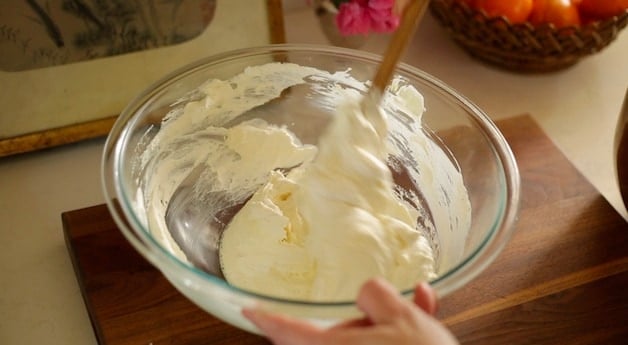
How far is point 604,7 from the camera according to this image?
1073mm

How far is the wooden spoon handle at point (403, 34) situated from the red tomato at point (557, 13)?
449 millimetres

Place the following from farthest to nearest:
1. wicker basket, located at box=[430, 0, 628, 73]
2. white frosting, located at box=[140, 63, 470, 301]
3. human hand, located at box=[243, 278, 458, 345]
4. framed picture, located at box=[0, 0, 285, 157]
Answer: wicker basket, located at box=[430, 0, 628, 73] < framed picture, located at box=[0, 0, 285, 157] < white frosting, located at box=[140, 63, 470, 301] < human hand, located at box=[243, 278, 458, 345]

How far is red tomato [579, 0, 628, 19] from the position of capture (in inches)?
42.1

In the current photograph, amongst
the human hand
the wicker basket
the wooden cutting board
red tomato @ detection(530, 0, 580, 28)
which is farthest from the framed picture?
the human hand

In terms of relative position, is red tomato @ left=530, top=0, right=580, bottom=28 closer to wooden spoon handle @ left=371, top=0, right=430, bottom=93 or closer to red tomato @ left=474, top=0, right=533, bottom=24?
red tomato @ left=474, top=0, right=533, bottom=24

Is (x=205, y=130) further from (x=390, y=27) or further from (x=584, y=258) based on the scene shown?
(x=584, y=258)

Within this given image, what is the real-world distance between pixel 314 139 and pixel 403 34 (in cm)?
25

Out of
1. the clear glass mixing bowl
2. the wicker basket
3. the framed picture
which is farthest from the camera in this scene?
the wicker basket

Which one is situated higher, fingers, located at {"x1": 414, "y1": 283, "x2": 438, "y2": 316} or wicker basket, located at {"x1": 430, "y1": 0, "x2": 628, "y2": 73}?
fingers, located at {"x1": 414, "y1": 283, "x2": 438, "y2": 316}

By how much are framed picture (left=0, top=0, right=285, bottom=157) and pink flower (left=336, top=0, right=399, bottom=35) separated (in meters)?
0.09

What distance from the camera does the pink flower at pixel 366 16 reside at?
3.31 ft

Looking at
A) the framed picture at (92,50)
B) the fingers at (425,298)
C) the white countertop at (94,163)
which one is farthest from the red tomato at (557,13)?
the fingers at (425,298)

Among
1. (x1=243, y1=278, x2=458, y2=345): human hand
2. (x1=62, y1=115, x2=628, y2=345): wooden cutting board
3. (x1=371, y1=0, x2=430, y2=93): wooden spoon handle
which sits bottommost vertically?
(x1=62, y1=115, x2=628, y2=345): wooden cutting board

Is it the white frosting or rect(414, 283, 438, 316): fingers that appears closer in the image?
rect(414, 283, 438, 316): fingers
